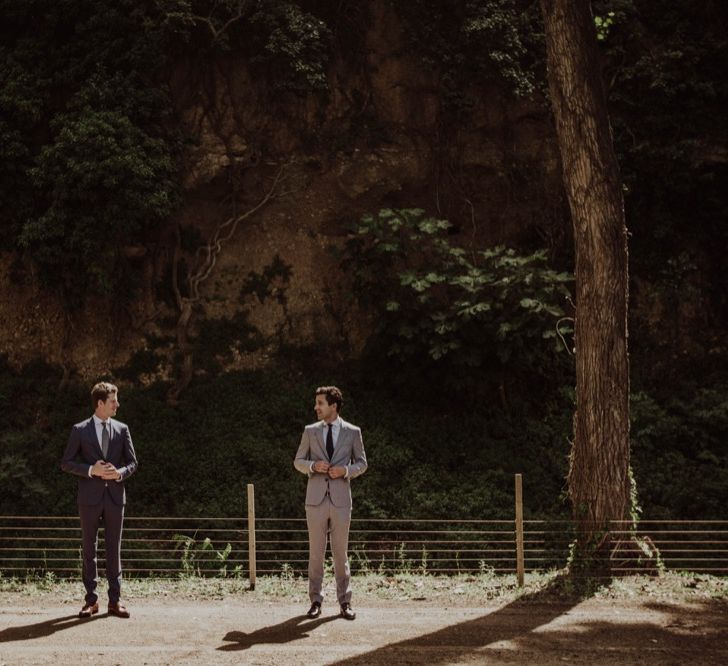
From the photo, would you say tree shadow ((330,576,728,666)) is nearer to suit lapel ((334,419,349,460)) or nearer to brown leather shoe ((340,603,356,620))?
brown leather shoe ((340,603,356,620))

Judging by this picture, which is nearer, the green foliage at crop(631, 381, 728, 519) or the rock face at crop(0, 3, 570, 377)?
the green foliage at crop(631, 381, 728, 519)

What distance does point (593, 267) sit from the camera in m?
10.1

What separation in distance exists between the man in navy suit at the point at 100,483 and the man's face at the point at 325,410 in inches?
67.8

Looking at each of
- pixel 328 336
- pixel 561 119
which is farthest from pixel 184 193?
pixel 561 119

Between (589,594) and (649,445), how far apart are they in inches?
317

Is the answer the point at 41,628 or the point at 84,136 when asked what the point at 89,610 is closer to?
the point at 41,628

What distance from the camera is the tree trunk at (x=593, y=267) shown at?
992 cm

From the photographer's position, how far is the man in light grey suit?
25.3 ft

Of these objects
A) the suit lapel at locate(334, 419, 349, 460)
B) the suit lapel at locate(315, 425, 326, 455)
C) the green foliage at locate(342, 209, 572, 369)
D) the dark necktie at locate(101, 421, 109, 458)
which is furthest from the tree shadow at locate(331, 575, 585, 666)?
the green foliage at locate(342, 209, 572, 369)

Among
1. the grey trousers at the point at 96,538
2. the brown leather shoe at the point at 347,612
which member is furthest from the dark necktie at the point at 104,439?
the brown leather shoe at the point at 347,612

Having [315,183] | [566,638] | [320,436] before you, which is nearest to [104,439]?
[320,436]

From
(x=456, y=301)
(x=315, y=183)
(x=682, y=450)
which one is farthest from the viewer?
(x=315, y=183)

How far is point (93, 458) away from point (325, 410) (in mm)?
2142

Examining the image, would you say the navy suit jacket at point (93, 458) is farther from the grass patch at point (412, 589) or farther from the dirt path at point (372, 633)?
the grass patch at point (412, 589)
